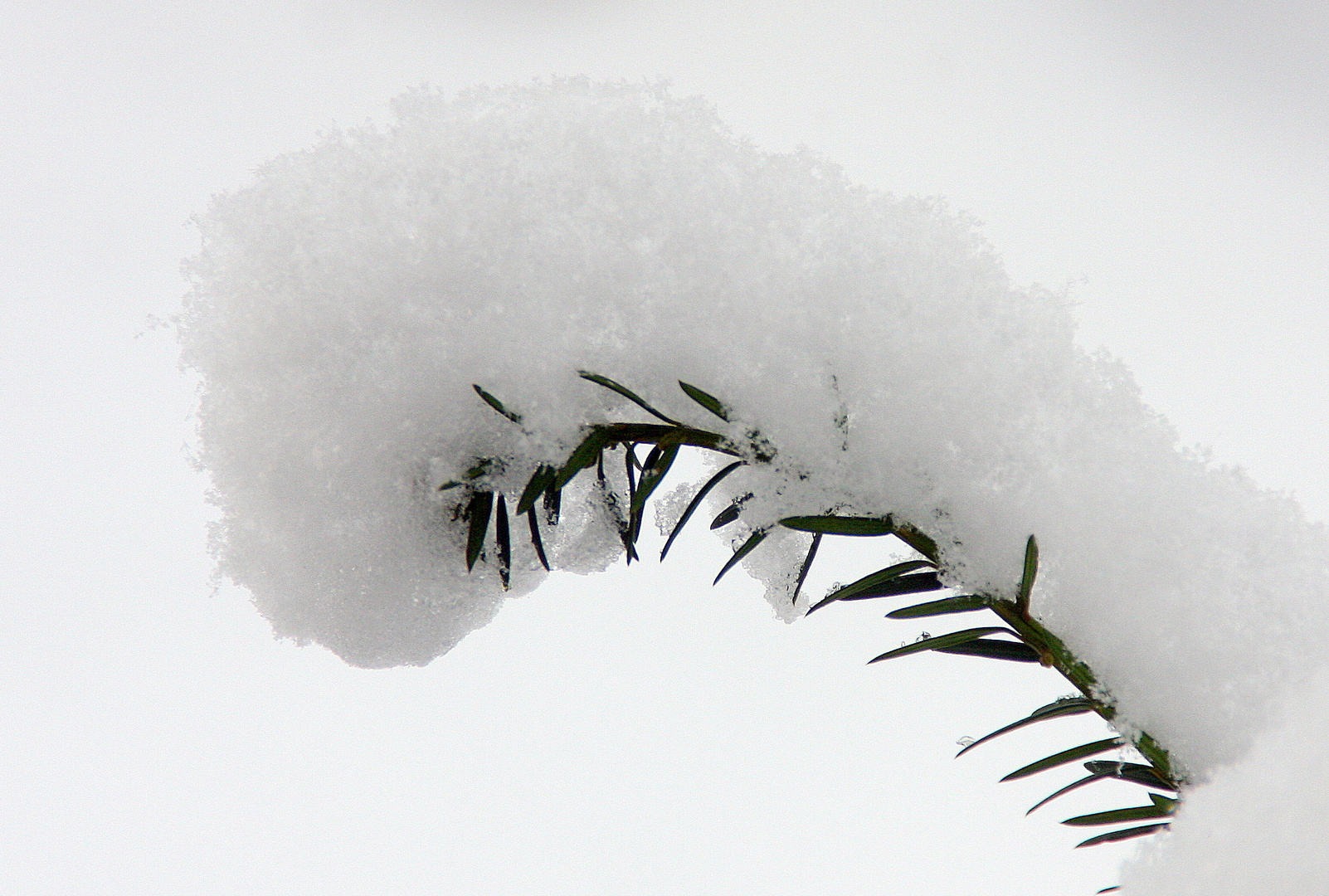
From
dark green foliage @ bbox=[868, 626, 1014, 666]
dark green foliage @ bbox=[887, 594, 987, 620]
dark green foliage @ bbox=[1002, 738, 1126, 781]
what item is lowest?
dark green foliage @ bbox=[1002, 738, 1126, 781]

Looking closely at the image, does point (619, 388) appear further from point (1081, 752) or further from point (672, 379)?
point (1081, 752)

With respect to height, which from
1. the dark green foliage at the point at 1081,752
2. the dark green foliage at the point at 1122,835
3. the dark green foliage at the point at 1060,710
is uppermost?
the dark green foliage at the point at 1060,710

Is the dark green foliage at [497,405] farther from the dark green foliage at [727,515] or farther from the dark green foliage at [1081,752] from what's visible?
the dark green foliage at [1081,752]

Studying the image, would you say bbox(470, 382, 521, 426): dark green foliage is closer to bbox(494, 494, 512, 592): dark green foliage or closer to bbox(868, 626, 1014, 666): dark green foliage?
bbox(494, 494, 512, 592): dark green foliage

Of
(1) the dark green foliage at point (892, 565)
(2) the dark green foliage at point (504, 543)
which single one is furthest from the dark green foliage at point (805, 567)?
(2) the dark green foliage at point (504, 543)

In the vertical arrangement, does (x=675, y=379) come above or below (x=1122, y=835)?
above

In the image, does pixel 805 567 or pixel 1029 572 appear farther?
pixel 805 567

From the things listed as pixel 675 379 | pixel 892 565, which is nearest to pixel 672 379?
pixel 675 379

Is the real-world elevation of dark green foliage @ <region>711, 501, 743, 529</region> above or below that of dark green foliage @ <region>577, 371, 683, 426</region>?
below

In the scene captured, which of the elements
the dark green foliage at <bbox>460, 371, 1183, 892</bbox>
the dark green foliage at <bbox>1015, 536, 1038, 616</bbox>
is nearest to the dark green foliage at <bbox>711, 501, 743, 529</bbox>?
the dark green foliage at <bbox>460, 371, 1183, 892</bbox>

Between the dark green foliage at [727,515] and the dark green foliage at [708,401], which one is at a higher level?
the dark green foliage at [708,401]
